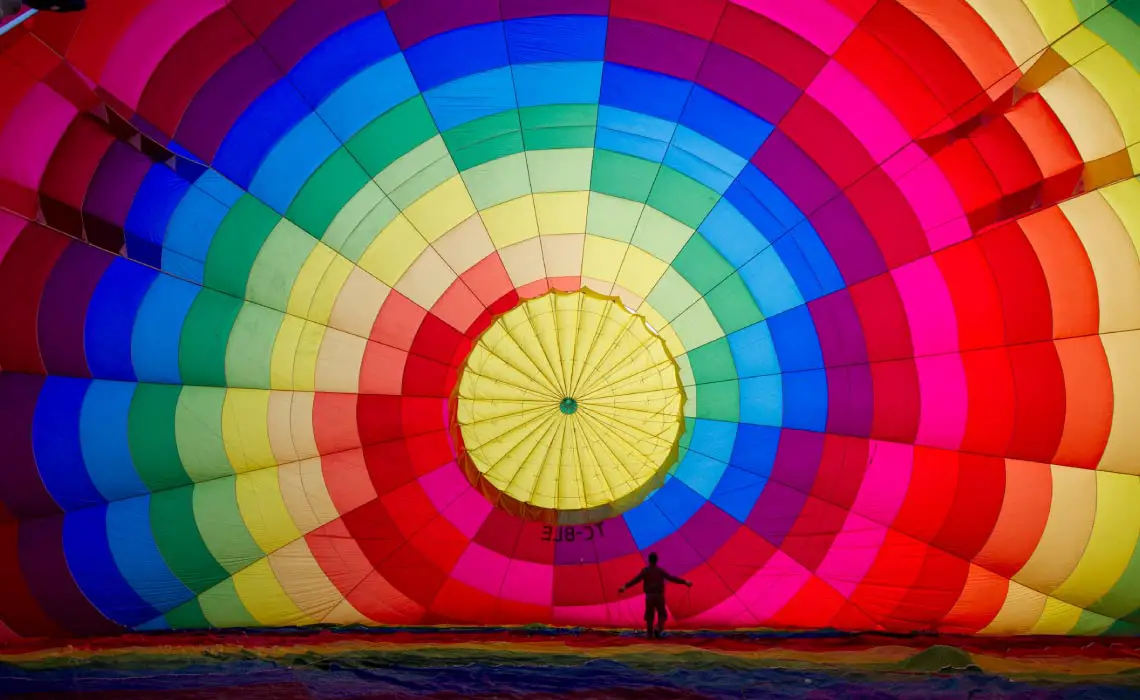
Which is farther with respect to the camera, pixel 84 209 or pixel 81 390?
pixel 81 390

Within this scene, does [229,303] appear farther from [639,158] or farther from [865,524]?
[865,524]

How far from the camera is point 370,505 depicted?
20.0 ft

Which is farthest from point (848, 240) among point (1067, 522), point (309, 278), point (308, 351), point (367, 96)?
point (308, 351)

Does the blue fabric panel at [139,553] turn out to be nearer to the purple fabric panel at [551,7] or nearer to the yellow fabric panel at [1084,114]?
the purple fabric panel at [551,7]

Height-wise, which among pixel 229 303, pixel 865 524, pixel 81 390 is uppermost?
pixel 229 303

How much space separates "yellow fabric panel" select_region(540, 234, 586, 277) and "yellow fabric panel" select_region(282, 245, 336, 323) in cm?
130

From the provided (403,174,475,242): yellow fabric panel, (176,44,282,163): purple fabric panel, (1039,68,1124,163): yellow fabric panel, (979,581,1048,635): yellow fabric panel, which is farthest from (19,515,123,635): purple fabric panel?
(1039,68,1124,163): yellow fabric panel

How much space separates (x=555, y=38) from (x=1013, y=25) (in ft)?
7.63

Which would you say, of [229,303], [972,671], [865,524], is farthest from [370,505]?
[972,671]

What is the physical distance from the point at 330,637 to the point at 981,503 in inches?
159

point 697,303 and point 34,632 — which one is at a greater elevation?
point 697,303

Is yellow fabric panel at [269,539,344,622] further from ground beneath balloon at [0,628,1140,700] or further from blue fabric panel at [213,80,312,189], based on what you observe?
blue fabric panel at [213,80,312,189]

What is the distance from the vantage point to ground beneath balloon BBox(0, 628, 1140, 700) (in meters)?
4.45

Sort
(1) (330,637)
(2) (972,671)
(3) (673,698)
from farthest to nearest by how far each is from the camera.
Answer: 1. (1) (330,637)
2. (2) (972,671)
3. (3) (673,698)
